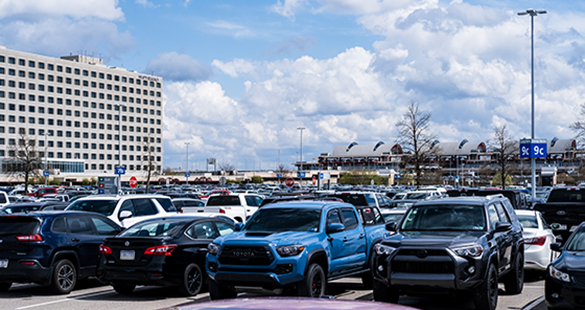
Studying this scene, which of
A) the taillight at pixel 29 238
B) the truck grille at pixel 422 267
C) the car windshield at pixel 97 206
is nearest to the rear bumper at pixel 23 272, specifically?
the taillight at pixel 29 238

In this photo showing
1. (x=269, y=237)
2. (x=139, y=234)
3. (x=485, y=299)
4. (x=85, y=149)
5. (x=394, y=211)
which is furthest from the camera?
(x=85, y=149)

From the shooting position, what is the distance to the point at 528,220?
579 inches

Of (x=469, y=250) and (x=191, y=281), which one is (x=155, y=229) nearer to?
Result: (x=191, y=281)

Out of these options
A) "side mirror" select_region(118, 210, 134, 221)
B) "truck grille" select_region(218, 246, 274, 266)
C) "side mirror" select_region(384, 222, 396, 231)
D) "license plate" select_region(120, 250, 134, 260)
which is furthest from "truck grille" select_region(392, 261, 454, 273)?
"side mirror" select_region(118, 210, 134, 221)

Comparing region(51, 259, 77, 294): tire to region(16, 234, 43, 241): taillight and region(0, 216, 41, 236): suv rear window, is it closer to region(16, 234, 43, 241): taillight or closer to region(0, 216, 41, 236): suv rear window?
region(16, 234, 43, 241): taillight

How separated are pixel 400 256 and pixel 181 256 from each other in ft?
14.3

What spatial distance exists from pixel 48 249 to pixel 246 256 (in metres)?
4.54

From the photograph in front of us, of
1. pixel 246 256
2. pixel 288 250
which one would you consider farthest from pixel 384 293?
pixel 246 256

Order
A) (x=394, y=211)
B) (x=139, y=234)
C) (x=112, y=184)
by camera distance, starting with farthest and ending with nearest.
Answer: (x=112, y=184) → (x=394, y=211) → (x=139, y=234)

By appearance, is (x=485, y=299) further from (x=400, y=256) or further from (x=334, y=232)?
(x=334, y=232)

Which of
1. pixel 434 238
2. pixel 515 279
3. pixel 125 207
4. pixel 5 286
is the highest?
pixel 434 238

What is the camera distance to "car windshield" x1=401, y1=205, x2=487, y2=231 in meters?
11.0

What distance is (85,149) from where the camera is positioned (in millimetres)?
148000

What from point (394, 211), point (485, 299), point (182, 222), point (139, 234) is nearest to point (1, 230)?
point (139, 234)
